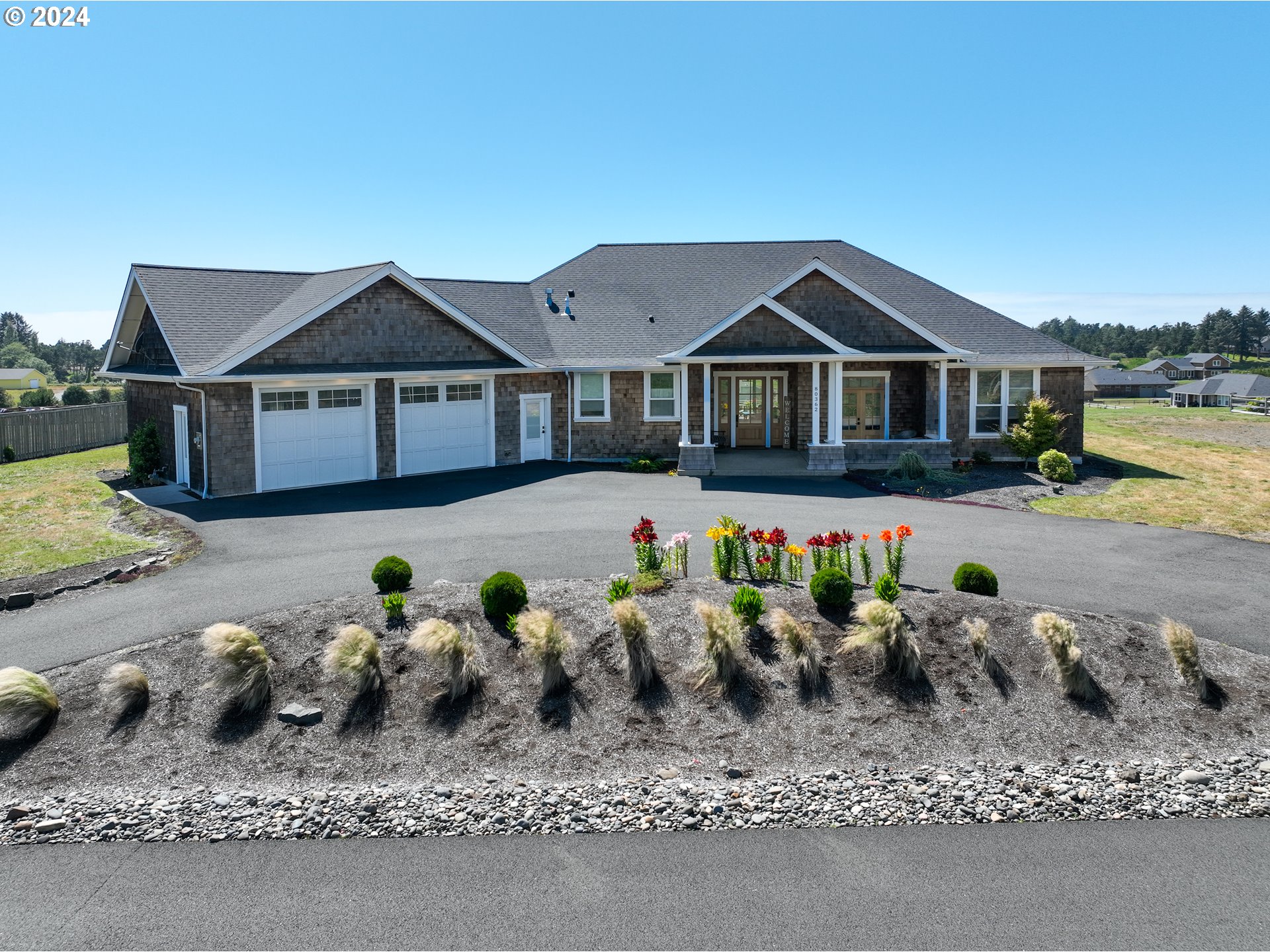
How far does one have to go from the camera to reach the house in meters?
22.0

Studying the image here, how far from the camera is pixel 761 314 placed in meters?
24.9

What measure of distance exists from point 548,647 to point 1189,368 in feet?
434

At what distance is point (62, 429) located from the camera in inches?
1296

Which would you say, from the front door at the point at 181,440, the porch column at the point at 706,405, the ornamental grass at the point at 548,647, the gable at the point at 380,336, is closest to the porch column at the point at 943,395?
the porch column at the point at 706,405

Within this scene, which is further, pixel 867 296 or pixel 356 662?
pixel 867 296

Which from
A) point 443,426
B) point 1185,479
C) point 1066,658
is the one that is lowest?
point 1066,658

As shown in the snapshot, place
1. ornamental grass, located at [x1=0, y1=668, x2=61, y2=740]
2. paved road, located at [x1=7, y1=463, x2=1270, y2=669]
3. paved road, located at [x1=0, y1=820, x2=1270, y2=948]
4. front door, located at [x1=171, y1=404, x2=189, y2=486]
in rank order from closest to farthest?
1. paved road, located at [x1=0, y1=820, x2=1270, y2=948]
2. ornamental grass, located at [x1=0, y1=668, x2=61, y2=740]
3. paved road, located at [x1=7, y1=463, x2=1270, y2=669]
4. front door, located at [x1=171, y1=404, x2=189, y2=486]

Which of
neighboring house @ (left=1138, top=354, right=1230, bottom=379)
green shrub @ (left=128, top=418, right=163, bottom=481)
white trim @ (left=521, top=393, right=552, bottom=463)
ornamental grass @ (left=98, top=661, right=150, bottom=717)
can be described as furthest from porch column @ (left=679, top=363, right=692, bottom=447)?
neighboring house @ (left=1138, top=354, right=1230, bottom=379)

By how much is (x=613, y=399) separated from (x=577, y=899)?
68.4 ft

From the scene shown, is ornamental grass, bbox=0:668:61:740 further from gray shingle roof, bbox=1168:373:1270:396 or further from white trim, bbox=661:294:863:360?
gray shingle roof, bbox=1168:373:1270:396

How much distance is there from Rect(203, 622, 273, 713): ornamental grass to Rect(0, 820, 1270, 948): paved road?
213cm

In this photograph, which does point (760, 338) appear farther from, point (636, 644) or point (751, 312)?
point (636, 644)

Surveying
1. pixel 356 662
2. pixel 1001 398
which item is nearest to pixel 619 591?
pixel 356 662

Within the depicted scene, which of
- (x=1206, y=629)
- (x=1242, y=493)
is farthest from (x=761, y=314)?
(x=1206, y=629)
